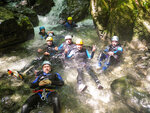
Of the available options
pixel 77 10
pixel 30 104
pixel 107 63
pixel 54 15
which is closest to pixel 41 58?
pixel 30 104

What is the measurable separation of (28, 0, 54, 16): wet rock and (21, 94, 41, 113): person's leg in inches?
435

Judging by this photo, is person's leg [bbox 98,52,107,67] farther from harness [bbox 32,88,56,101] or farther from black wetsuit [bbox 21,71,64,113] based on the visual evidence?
harness [bbox 32,88,56,101]

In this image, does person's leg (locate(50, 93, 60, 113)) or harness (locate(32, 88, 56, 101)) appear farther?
harness (locate(32, 88, 56, 101))

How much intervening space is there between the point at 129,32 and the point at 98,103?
13.9 ft

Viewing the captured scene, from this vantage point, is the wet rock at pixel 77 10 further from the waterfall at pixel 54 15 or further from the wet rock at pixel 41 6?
the wet rock at pixel 41 6

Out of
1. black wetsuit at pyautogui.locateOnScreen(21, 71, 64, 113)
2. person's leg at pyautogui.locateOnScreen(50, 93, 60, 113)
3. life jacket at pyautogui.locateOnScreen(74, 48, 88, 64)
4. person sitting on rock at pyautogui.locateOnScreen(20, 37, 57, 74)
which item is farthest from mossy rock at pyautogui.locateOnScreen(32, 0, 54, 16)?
person's leg at pyautogui.locateOnScreen(50, 93, 60, 113)

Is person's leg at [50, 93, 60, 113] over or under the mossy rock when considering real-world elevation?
under

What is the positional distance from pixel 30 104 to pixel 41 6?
11.7 meters

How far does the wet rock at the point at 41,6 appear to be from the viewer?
12.3 metres

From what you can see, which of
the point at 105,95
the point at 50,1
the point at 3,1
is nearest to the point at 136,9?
the point at 105,95

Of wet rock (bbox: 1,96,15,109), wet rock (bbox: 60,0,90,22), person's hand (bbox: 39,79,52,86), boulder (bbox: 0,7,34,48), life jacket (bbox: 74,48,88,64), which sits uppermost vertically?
wet rock (bbox: 60,0,90,22)

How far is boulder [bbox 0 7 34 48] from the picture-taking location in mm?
6541

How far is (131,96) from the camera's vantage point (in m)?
3.62

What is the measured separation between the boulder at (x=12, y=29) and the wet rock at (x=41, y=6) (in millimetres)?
4978
